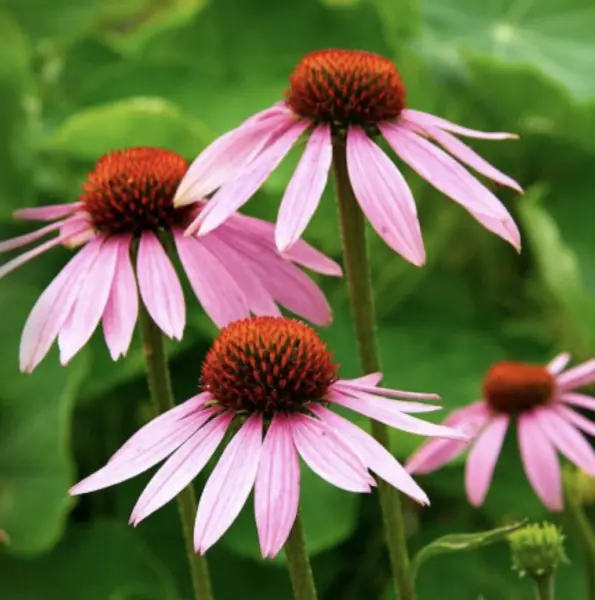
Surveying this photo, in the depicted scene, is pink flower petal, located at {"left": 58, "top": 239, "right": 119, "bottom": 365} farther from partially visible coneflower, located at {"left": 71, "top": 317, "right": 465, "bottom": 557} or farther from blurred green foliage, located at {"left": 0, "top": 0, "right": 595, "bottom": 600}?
blurred green foliage, located at {"left": 0, "top": 0, "right": 595, "bottom": 600}


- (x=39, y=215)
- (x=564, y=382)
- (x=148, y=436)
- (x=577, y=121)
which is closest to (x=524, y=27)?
(x=577, y=121)

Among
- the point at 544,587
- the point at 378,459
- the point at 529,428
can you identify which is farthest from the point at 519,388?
the point at 378,459

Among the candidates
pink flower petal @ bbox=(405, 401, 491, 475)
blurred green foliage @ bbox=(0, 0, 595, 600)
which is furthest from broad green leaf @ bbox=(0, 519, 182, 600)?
pink flower petal @ bbox=(405, 401, 491, 475)

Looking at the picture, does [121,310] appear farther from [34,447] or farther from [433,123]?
[34,447]

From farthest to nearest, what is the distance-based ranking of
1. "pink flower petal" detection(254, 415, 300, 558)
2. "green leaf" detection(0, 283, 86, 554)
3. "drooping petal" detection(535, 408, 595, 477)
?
"green leaf" detection(0, 283, 86, 554) → "drooping petal" detection(535, 408, 595, 477) → "pink flower petal" detection(254, 415, 300, 558)

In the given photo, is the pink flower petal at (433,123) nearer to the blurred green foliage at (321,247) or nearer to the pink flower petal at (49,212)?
the pink flower petal at (49,212)

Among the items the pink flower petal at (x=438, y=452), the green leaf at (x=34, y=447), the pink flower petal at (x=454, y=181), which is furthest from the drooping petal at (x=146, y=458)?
the green leaf at (x=34, y=447)
